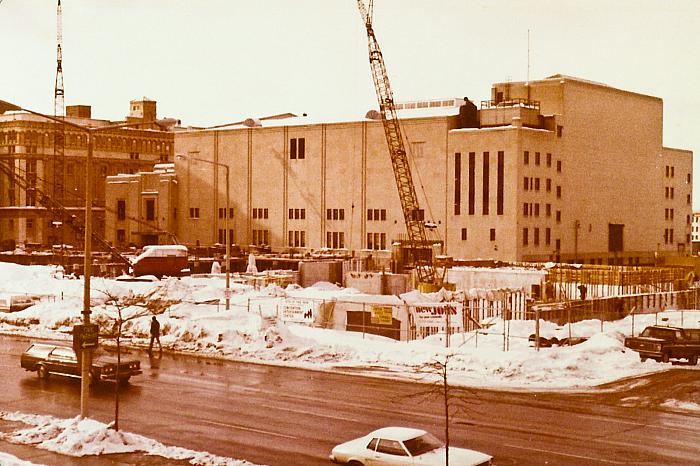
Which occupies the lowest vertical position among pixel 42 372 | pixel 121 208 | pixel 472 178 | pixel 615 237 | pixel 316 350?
pixel 42 372

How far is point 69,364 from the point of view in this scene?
3862 cm

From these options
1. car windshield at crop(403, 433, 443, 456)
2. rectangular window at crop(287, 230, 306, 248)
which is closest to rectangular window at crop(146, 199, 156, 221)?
rectangular window at crop(287, 230, 306, 248)

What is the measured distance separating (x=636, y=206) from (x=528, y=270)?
141 feet

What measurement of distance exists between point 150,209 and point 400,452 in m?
115

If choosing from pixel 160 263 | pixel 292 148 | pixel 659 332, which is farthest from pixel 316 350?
pixel 292 148

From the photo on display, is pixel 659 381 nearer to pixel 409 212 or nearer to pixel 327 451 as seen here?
pixel 327 451

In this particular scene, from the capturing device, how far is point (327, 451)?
85.5 ft

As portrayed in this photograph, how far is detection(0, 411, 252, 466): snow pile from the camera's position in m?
25.1

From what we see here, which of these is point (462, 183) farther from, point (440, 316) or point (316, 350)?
point (316, 350)

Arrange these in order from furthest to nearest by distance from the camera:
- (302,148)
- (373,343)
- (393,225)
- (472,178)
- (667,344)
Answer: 1. (302,148)
2. (393,225)
3. (472,178)
4. (373,343)
5. (667,344)

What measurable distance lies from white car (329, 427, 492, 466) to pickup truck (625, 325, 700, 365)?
911 inches

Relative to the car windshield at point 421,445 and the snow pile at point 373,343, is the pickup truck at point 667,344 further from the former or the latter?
the car windshield at point 421,445

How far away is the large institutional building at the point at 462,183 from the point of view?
347ft

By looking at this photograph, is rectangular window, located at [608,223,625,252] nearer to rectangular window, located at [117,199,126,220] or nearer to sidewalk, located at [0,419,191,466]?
rectangular window, located at [117,199,126,220]
